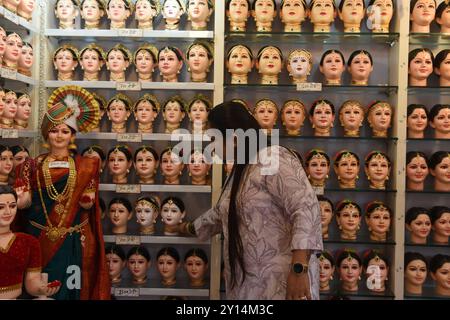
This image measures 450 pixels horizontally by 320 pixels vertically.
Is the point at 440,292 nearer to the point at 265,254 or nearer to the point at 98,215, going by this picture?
the point at 265,254

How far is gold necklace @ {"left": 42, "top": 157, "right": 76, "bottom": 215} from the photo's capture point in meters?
3.35

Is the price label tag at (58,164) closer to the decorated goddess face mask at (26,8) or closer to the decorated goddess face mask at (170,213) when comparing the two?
Answer: the decorated goddess face mask at (170,213)

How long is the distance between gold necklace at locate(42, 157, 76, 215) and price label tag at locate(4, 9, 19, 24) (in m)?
0.90

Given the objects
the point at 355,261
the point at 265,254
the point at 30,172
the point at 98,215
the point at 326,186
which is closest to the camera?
the point at 265,254

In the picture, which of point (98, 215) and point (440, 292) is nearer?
point (98, 215)

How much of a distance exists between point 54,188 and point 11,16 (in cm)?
111

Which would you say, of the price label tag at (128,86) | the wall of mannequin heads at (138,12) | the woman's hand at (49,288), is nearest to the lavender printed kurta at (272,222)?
the woman's hand at (49,288)

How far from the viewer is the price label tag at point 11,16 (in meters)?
3.39

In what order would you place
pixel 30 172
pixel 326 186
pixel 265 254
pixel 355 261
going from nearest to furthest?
pixel 265 254
pixel 30 172
pixel 355 261
pixel 326 186

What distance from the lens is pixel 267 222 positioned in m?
2.59

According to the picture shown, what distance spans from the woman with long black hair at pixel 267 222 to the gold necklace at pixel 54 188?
3.77ft

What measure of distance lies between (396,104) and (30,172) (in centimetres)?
247

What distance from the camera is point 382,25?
3967mm
